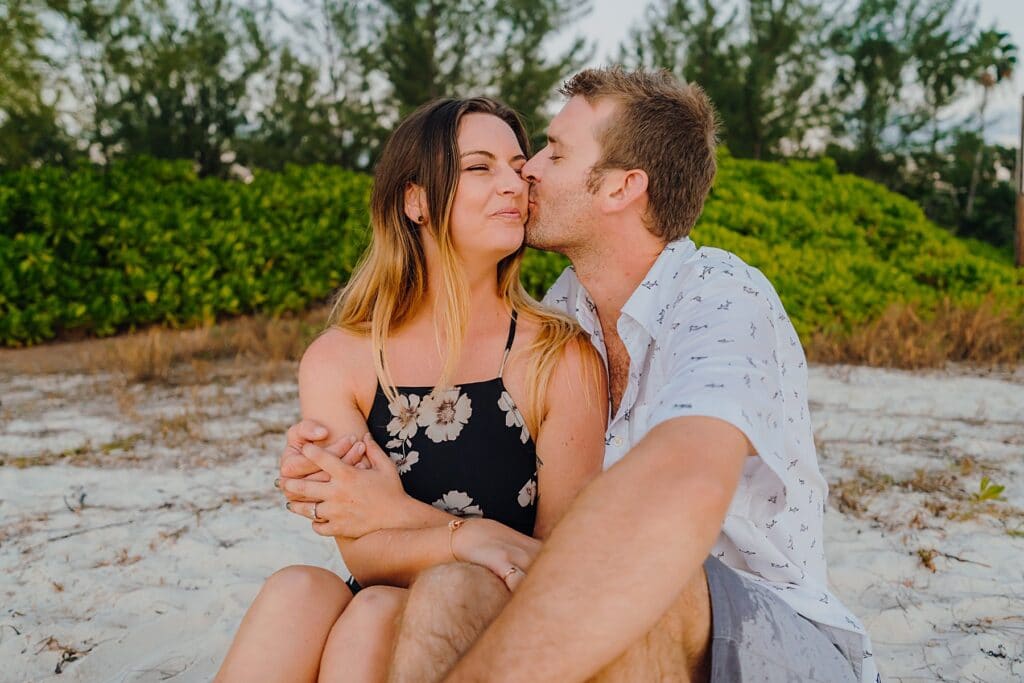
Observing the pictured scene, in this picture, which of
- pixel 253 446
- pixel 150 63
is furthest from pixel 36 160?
pixel 253 446

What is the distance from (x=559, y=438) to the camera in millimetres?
2432

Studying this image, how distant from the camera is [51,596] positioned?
3193 mm

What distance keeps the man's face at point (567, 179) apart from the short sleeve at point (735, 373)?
718mm

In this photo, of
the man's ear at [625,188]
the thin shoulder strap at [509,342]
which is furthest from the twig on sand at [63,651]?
the man's ear at [625,188]

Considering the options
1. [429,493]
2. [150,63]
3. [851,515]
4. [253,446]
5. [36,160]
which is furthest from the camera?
[150,63]

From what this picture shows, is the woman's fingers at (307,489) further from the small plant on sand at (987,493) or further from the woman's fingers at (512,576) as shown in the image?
the small plant on sand at (987,493)

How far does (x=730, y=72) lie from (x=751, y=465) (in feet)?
49.7

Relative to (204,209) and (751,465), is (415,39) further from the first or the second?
(751,465)

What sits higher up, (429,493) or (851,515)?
(429,493)

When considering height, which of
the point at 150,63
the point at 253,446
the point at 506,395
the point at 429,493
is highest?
the point at 150,63

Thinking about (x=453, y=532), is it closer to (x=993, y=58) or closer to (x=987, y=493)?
(x=987, y=493)

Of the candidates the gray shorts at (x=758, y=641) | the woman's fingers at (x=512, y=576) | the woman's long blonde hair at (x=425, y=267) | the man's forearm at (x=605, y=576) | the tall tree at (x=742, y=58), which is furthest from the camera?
the tall tree at (x=742, y=58)

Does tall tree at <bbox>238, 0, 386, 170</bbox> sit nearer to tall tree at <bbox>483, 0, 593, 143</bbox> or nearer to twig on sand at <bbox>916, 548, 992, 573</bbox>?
tall tree at <bbox>483, 0, 593, 143</bbox>

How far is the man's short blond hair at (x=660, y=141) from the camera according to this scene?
2.56 metres
